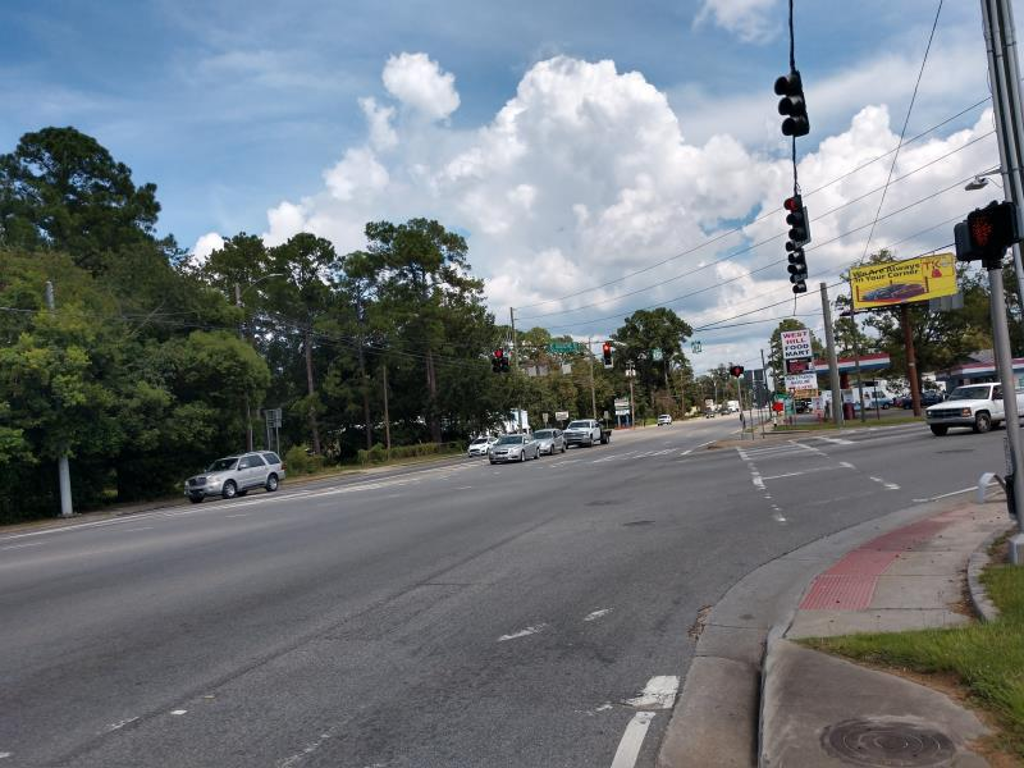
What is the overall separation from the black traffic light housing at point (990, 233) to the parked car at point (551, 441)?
3584 centimetres

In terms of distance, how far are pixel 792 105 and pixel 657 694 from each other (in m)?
9.67

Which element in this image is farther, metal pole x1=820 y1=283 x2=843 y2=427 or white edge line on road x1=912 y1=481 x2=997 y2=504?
metal pole x1=820 y1=283 x2=843 y2=427

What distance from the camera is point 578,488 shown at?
66.2 feet

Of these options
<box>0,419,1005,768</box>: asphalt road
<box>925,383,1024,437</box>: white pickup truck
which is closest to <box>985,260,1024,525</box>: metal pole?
<box>0,419,1005,768</box>: asphalt road

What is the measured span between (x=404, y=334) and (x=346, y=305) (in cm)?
523

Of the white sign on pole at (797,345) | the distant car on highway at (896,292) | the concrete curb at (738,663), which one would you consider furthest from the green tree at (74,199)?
the concrete curb at (738,663)

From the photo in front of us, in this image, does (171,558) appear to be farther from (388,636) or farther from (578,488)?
(578,488)

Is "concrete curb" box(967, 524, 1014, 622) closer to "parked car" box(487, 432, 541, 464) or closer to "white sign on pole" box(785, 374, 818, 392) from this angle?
"parked car" box(487, 432, 541, 464)

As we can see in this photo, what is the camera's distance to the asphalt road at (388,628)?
16.2ft

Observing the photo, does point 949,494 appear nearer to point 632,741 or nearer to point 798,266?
point 798,266

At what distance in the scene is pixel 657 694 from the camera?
5449mm

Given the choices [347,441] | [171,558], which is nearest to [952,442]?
[171,558]

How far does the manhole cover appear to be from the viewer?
404 centimetres

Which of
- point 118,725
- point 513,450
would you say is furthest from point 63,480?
point 118,725
